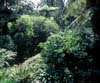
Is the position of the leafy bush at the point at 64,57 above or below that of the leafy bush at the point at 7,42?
Answer: above

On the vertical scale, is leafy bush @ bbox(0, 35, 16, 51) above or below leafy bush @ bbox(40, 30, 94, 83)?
below

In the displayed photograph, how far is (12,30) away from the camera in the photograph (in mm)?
17156

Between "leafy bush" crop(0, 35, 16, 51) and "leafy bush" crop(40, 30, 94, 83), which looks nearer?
"leafy bush" crop(40, 30, 94, 83)

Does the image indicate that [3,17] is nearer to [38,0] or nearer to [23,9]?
[23,9]

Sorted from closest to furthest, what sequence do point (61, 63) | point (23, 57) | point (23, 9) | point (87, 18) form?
point (61, 63) → point (87, 18) → point (23, 57) → point (23, 9)

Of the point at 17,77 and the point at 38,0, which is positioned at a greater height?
the point at 38,0

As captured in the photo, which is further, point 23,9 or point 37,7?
point 37,7

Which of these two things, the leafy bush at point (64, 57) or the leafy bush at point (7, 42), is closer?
the leafy bush at point (64, 57)

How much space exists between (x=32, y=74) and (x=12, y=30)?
924cm

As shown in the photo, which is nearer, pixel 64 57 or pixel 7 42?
pixel 64 57

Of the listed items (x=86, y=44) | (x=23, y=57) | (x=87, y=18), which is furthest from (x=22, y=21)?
(x=86, y=44)

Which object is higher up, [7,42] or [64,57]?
[64,57]

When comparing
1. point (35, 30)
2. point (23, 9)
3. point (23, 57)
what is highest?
point (23, 9)

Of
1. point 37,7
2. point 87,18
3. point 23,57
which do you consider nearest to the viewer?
point 87,18
